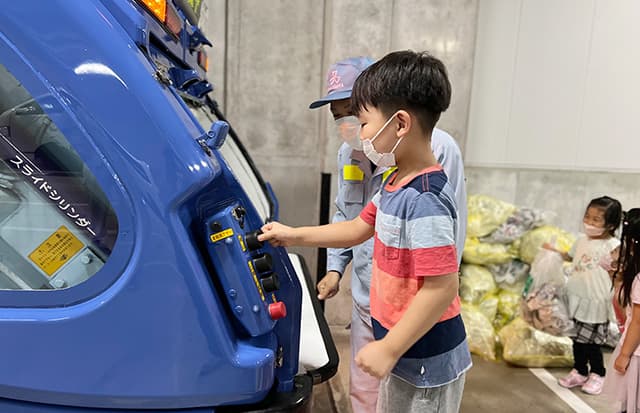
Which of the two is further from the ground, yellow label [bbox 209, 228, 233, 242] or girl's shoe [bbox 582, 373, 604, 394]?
yellow label [bbox 209, 228, 233, 242]

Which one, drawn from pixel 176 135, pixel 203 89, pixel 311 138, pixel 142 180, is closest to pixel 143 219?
pixel 142 180

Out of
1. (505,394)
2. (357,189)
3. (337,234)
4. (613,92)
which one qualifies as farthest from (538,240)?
(337,234)

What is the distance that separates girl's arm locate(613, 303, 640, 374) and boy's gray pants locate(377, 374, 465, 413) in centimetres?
125

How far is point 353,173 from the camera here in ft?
5.76

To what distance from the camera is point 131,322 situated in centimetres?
89

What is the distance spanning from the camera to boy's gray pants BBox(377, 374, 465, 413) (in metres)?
1.07

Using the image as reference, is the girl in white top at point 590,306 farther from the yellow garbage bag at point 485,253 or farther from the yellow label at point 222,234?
the yellow label at point 222,234

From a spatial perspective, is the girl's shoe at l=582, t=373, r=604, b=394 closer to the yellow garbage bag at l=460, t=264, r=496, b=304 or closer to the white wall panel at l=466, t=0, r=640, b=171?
the yellow garbage bag at l=460, t=264, r=496, b=304

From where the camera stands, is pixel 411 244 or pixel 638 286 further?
pixel 638 286

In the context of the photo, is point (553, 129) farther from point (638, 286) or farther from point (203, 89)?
point (203, 89)

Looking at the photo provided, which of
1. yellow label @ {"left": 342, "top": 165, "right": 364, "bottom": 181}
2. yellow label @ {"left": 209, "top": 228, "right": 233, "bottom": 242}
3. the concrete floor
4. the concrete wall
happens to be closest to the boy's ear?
yellow label @ {"left": 209, "top": 228, "right": 233, "bottom": 242}

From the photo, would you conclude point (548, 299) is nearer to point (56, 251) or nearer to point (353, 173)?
point (353, 173)

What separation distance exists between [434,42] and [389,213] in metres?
2.64

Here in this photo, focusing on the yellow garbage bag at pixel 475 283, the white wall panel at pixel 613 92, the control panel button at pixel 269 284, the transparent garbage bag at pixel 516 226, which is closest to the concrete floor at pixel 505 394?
the yellow garbage bag at pixel 475 283
